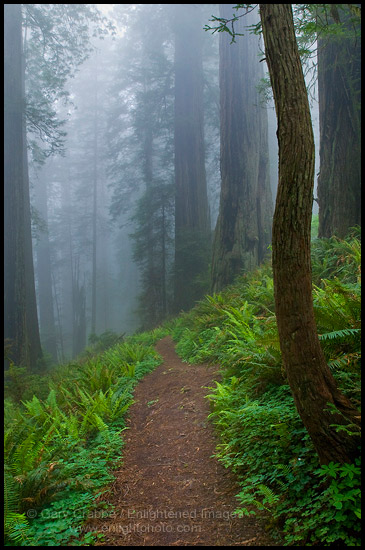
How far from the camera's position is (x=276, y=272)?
237cm

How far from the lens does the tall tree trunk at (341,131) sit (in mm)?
6262

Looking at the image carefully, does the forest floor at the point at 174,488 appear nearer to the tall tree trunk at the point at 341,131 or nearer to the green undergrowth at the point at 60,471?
the green undergrowth at the point at 60,471

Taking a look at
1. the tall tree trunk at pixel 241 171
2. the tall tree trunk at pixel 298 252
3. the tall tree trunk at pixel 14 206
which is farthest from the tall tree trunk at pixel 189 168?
the tall tree trunk at pixel 298 252

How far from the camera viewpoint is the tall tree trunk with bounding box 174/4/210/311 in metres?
14.8

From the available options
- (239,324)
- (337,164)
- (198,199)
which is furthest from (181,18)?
(239,324)

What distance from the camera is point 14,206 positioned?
461 inches

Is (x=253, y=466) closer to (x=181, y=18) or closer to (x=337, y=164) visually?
(x=337, y=164)

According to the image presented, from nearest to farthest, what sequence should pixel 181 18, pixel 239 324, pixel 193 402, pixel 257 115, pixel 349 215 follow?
pixel 193 402 < pixel 239 324 < pixel 349 215 < pixel 257 115 < pixel 181 18

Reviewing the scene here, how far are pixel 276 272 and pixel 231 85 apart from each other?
10.8 meters

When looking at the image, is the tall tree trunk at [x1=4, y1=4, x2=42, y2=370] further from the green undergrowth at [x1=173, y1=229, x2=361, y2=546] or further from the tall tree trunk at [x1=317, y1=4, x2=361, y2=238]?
the tall tree trunk at [x1=317, y1=4, x2=361, y2=238]

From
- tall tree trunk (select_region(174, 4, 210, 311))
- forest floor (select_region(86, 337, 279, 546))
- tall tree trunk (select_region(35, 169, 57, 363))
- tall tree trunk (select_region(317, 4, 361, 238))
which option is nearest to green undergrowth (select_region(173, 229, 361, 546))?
forest floor (select_region(86, 337, 279, 546))

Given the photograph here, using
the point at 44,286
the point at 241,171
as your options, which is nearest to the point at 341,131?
the point at 241,171

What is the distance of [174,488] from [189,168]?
15.5m

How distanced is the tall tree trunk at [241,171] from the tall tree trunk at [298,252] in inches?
310
